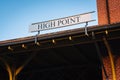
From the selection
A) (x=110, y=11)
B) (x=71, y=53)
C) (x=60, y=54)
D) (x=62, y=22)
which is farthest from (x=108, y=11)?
(x=62, y=22)

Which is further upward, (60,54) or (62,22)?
(62,22)

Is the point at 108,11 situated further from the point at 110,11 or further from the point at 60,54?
the point at 60,54

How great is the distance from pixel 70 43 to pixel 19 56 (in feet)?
10.4

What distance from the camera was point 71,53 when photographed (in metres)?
12.8

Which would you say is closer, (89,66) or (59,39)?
(59,39)

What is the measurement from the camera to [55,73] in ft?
50.9

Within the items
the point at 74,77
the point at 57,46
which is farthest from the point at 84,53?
the point at 74,77

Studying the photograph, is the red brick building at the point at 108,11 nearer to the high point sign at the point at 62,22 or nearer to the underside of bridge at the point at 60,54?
the underside of bridge at the point at 60,54

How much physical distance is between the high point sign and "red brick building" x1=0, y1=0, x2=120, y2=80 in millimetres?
694

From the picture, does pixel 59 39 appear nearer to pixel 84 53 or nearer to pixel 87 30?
pixel 87 30

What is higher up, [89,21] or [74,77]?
[89,21]

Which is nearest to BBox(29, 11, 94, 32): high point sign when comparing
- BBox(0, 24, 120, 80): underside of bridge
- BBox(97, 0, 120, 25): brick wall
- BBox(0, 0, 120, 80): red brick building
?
BBox(0, 0, 120, 80): red brick building

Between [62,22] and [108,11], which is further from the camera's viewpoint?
[108,11]

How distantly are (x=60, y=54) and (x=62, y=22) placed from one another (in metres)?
1.91
